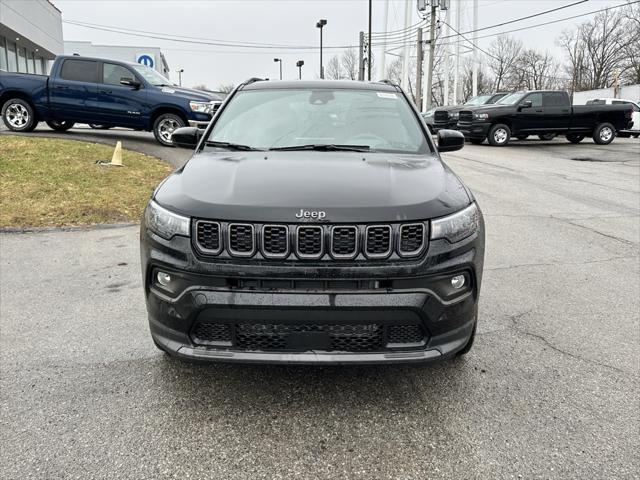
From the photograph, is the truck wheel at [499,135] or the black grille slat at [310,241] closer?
the black grille slat at [310,241]

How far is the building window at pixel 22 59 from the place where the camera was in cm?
2892

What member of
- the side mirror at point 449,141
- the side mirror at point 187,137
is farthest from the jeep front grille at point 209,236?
the side mirror at point 449,141

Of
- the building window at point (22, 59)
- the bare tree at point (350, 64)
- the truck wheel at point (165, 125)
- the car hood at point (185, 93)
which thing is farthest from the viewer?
the bare tree at point (350, 64)

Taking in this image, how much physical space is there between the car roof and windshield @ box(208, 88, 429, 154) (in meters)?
0.07

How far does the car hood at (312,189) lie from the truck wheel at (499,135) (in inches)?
677

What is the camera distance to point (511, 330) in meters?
3.87

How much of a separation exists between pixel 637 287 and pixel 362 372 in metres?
3.14

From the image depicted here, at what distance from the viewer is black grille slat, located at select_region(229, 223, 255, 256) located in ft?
8.11

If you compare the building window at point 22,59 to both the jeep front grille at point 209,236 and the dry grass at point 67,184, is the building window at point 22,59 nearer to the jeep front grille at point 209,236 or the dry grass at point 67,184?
the dry grass at point 67,184

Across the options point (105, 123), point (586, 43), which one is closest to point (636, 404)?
point (105, 123)

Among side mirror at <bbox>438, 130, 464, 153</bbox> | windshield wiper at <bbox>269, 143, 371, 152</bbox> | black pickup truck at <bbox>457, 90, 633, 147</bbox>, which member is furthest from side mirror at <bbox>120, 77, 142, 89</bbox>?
black pickup truck at <bbox>457, 90, 633, 147</bbox>

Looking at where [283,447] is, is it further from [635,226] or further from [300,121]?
[635,226]

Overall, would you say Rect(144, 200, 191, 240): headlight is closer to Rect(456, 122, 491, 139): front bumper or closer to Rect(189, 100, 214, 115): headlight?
Rect(189, 100, 214, 115): headlight

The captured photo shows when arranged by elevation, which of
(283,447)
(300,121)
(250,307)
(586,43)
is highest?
(586,43)
